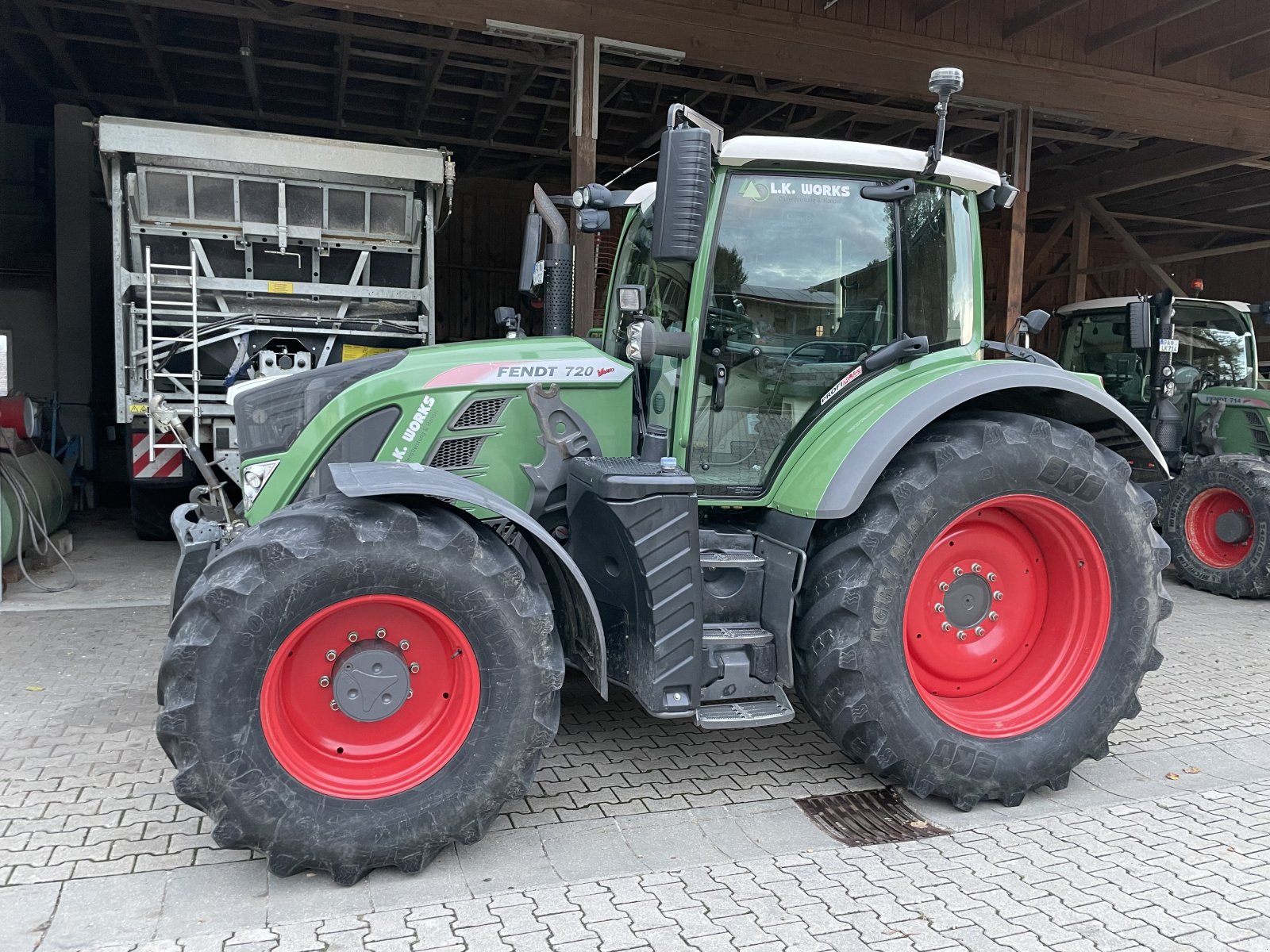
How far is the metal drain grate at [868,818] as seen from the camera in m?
3.18

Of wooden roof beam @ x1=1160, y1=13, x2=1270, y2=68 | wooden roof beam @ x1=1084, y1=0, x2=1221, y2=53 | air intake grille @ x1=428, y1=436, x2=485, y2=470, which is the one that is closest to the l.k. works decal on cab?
air intake grille @ x1=428, y1=436, x2=485, y2=470

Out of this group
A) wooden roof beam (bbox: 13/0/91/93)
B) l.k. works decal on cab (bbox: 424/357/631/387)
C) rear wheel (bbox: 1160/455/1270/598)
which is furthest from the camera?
wooden roof beam (bbox: 13/0/91/93)

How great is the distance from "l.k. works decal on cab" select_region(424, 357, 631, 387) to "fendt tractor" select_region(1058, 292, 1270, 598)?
5229mm

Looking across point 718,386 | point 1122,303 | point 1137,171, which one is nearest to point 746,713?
point 718,386

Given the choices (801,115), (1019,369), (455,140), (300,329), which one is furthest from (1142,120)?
(455,140)

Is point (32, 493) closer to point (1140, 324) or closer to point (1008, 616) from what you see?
point (1008, 616)

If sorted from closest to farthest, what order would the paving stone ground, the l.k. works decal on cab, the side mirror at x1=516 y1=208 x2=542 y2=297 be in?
the paving stone ground
the l.k. works decal on cab
the side mirror at x1=516 y1=208 x2=542 y2=297

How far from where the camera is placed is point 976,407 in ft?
11.9

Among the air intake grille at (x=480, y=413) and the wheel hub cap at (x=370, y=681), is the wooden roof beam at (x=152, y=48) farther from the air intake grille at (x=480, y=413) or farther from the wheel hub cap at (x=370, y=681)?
the wheel hub cap at (x=370, y=681)

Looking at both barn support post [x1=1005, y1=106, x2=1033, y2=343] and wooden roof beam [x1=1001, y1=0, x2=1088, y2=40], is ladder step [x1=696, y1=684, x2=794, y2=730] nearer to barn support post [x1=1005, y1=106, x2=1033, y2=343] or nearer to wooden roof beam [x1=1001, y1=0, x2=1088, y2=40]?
barn support post [x1=1005, y1=106, x2=1033, y2=343]

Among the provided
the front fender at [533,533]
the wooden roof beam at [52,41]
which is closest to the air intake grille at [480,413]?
the front fender at [533,533]

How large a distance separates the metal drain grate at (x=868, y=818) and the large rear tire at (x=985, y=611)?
5.1 inches

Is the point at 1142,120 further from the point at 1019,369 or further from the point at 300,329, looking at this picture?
the point at 300,329

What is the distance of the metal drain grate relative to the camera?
10.4 feet
